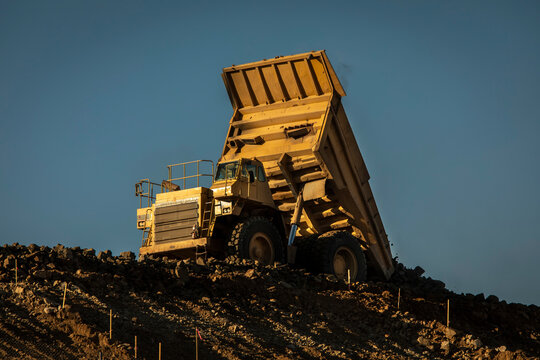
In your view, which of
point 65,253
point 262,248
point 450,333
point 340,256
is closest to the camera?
point 65,253

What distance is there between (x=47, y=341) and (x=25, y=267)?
3.29m

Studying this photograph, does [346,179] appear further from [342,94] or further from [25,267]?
[25,267]

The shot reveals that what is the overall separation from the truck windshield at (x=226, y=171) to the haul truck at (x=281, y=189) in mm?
26

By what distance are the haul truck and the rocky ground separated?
0.82 metres

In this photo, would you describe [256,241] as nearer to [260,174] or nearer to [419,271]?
[260,174]

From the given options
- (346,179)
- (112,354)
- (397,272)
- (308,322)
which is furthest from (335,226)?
(112,354)

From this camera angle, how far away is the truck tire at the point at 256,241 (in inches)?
711

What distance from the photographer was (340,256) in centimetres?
1962

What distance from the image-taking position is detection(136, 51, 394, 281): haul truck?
725 inches

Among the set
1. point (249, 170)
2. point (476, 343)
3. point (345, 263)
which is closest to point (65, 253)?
point (249, 170)

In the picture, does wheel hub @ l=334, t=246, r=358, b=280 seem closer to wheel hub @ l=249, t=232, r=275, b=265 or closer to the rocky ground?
the rocky ground

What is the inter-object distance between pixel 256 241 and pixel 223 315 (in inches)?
155

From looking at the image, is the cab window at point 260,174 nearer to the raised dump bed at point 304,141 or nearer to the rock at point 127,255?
the raised dump bed at point 304,141

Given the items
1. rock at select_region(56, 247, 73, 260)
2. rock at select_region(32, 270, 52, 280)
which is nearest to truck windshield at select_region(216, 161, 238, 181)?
rock at select_region(56, 247, 73, 260)
